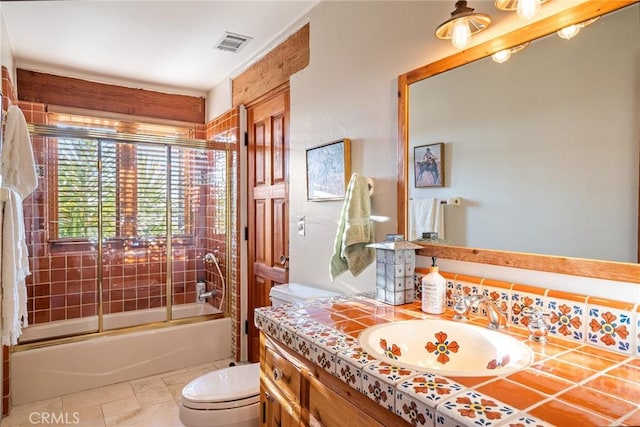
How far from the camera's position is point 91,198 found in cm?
299

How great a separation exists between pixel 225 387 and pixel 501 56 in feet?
6.02

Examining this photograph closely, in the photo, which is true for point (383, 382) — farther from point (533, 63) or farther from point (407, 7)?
point (407, 7)

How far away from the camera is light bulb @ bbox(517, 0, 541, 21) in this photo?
3.60 feet

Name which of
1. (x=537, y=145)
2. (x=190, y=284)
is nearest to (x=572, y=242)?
(x=537, y=145)

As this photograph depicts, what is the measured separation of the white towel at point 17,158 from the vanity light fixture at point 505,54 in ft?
8.28

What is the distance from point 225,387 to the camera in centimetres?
183

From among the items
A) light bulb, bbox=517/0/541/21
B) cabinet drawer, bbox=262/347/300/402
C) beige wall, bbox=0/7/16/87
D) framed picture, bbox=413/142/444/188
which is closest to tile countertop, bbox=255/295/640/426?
cabinet drawer, bbox=262/347/300/402

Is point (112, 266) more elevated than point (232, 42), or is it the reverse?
point (232, 42)

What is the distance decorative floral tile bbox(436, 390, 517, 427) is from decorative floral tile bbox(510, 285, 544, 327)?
51cm

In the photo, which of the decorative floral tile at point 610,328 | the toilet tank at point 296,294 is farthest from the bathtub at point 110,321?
the decorative floral tile at point 610,328

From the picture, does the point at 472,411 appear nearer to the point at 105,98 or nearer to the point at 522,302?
the point at 522,302

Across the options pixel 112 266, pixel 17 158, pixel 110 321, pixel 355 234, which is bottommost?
pixel 110 321

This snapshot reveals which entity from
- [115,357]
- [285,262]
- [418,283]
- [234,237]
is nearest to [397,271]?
[418,283]

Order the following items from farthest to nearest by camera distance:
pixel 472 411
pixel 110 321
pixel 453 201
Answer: pixel 110 321 → pixel 453 201 → pixel 472 411
